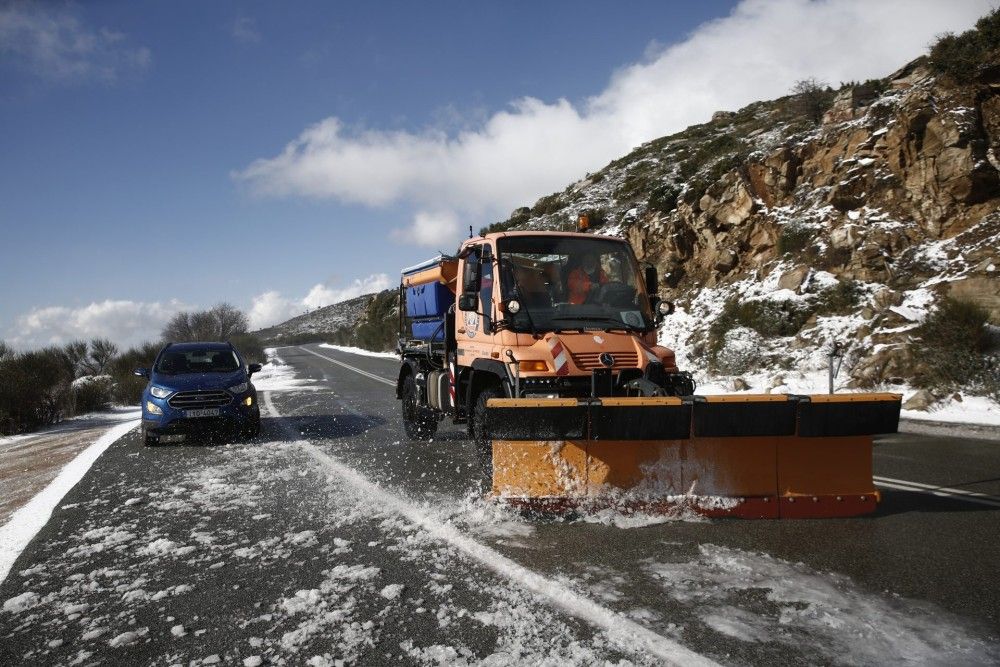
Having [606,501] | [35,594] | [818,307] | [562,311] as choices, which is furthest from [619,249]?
[818,307]

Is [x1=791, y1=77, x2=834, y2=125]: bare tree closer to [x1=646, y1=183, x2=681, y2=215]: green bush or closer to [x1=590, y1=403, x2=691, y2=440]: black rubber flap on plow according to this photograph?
[x1=646, y1=183, x2=681, y2=215]: green bush

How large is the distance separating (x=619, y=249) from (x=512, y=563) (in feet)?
13.0

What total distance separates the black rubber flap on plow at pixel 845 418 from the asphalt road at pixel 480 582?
713 millimetres

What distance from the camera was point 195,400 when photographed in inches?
382

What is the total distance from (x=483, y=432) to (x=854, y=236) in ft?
49.1

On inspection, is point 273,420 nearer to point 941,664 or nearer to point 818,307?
point 941,664

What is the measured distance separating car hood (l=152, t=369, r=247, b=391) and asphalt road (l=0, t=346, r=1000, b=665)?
3.37 meters

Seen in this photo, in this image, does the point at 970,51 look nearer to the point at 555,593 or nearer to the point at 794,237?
the point at 794,237

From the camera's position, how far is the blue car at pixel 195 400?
9.55m

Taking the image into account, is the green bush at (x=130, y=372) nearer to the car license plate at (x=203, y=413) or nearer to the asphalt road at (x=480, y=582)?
the car license plate at (x=203, y=413)

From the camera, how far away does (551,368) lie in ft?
18.7

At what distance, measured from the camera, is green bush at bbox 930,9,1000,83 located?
1653 centimetres

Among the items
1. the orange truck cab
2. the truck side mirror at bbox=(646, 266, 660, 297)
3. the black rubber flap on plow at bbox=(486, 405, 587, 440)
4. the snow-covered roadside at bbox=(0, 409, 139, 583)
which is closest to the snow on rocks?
the snow-covered roadside at bbox=(0, 409, 139, 583)

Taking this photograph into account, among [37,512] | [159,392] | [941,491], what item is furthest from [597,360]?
[159,392]
